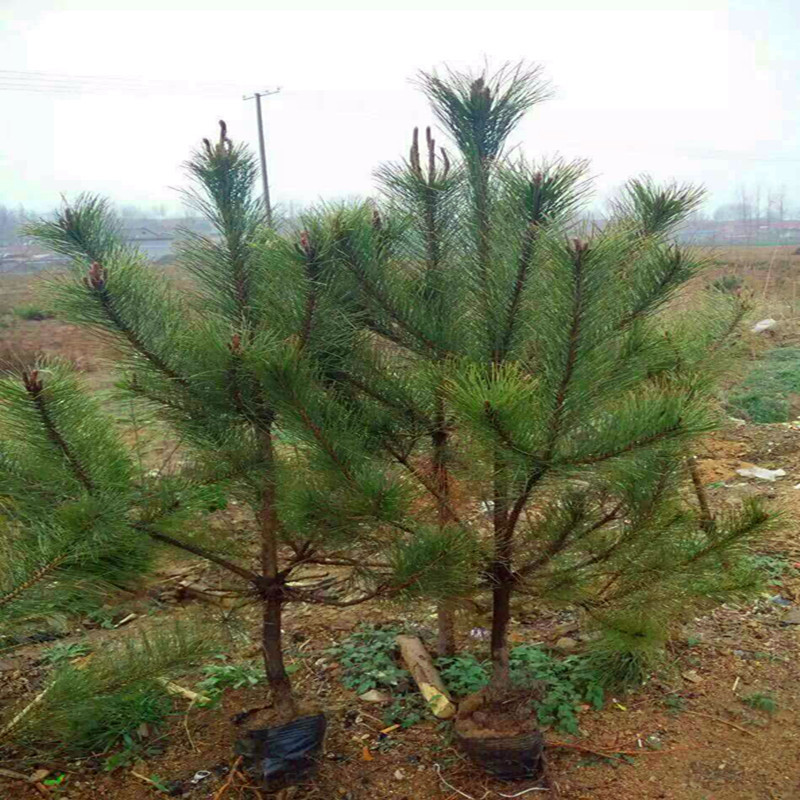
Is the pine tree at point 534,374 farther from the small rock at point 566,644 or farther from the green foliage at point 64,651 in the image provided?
the green foliage at point 64,651

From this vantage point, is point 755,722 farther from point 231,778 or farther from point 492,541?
point 231,778

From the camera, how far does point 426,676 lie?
2.87 meters

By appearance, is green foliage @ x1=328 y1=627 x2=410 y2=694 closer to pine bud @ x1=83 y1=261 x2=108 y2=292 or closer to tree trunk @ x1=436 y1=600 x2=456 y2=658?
tree trunk @ x1=436 y1=600 x2=456 y2=658

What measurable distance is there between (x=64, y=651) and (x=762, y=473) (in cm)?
453

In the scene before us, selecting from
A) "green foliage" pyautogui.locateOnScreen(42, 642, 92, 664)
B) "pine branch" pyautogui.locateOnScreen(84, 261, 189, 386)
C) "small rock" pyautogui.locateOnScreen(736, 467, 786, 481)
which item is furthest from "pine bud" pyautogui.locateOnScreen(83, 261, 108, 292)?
"small rock" pyautogui.locateOnScreen(736, 467, 786, 481)

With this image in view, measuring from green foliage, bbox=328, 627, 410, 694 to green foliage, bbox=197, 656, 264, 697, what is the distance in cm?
34

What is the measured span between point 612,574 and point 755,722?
37.0 inches

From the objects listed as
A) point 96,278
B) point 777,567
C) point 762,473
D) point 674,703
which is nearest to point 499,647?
point 674,703

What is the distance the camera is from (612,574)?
235 centimetres

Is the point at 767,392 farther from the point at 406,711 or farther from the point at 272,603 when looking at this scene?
the point at 272,603

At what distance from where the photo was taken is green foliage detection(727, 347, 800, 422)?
754 centimetres

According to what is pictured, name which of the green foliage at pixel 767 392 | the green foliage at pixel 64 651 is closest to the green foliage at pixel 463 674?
the green foliage at pixel 64 651

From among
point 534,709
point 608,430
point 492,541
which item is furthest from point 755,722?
point 608,430

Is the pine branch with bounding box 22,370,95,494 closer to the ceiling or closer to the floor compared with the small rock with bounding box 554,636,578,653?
closer to the ceiling
